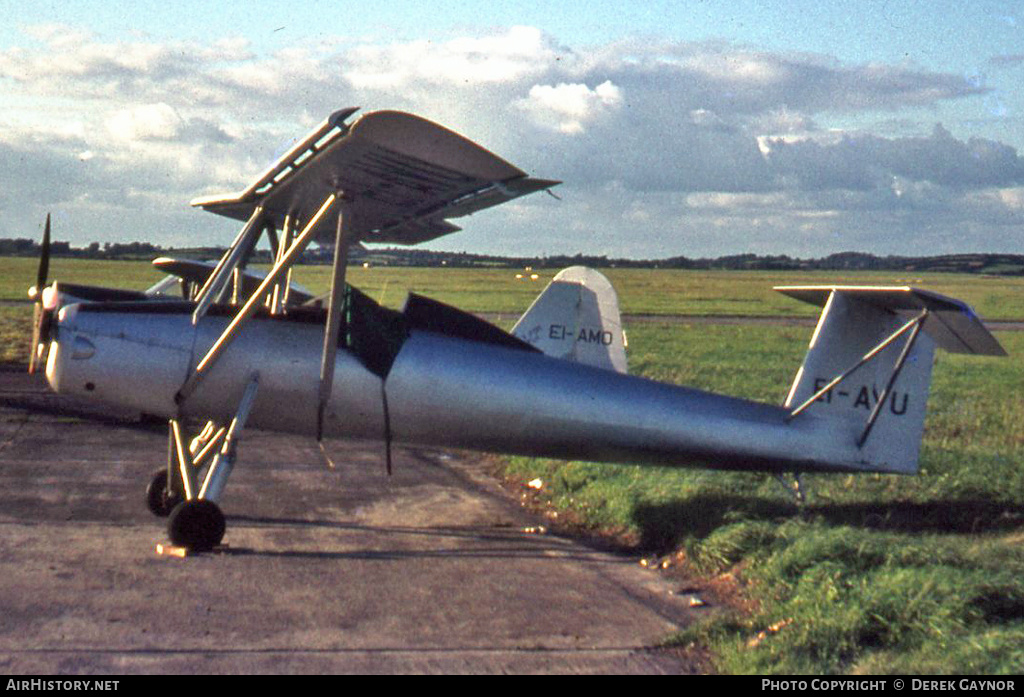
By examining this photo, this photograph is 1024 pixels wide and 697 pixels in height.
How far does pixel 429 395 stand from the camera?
7.95 m

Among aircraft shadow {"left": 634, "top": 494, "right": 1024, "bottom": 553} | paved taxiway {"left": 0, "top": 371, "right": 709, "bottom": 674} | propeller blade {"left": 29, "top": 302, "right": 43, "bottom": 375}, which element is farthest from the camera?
propeller blade {"left": 29, "top": 302, "right": 43, "bottom": 375}

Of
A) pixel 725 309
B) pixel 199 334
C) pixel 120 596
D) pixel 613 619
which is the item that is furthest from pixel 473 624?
pixel 725 309

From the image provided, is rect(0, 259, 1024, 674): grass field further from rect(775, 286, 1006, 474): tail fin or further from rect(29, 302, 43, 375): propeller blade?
rect(29, 302, 43, 375): propeller blade

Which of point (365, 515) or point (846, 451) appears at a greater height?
point (846, 451)

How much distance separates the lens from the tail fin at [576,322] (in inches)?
512

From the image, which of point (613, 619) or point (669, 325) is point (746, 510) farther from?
point (669, 325)

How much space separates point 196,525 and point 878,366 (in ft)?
17.3

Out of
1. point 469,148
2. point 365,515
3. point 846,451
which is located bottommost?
point 365,515

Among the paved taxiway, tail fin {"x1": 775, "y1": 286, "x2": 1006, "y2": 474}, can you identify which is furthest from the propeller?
tail fin {"x1": 775, "y1": 286, "x2": 1006, "y2": 474}

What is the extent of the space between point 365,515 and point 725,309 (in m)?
54.8

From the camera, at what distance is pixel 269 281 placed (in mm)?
7723

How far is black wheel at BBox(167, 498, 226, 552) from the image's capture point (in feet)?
23.6

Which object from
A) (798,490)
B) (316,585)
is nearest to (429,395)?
(316,585)

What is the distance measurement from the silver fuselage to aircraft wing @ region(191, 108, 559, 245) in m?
1.02
